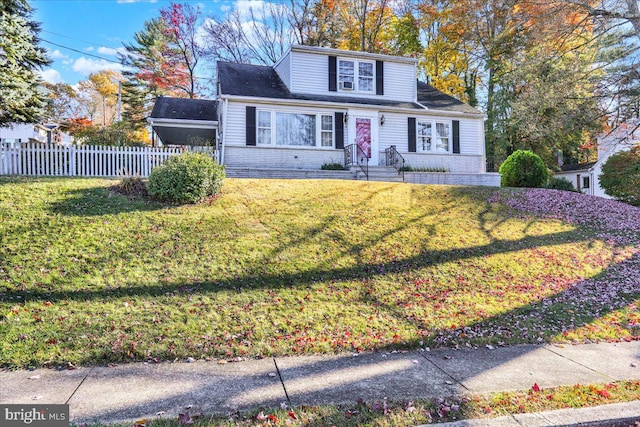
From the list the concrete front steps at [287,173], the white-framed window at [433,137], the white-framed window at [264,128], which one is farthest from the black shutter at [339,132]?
the white-framed window at [433,137]

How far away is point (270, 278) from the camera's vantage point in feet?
20.6

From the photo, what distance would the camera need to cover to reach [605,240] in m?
9.77

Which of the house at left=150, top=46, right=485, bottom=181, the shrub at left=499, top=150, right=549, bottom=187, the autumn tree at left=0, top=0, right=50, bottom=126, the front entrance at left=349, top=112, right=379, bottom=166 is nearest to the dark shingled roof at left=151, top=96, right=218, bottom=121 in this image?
the house at left=150, top=46, right=485, bottom=181

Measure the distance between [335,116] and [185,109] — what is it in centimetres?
706

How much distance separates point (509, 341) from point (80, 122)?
4293cm

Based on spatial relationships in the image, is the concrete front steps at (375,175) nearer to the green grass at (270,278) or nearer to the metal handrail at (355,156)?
the metal handrail at (355,156)

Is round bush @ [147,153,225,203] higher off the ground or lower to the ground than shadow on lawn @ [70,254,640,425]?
higher

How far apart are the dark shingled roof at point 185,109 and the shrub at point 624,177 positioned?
18.6 m

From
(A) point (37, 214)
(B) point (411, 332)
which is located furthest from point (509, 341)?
(A) point (37, 214)

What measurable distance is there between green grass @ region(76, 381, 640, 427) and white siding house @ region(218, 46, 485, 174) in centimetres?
1282

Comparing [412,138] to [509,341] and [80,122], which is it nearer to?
[509,341]

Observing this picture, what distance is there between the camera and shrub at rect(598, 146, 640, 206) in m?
16.7

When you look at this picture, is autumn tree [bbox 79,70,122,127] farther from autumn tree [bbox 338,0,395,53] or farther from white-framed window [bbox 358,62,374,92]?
white-framed window [bbox 358,62,374,92]

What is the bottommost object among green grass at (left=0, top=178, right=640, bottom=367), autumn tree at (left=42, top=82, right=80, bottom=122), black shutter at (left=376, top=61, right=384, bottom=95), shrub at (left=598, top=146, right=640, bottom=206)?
green grass at (left=0, top=178, right=640, bottom=367)
